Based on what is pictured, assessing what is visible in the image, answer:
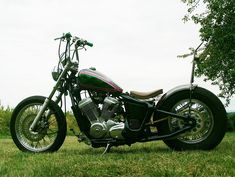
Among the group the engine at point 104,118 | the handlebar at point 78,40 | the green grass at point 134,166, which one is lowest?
the green grass at point 134,166

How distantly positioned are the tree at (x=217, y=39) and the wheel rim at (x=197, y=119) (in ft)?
48.1

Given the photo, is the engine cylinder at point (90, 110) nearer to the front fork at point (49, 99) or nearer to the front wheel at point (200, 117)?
the front fork at point (49, 99)

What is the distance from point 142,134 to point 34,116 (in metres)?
1.95

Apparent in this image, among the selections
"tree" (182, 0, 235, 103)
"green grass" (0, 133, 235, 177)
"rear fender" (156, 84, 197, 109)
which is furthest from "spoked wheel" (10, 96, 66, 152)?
"tree" (182, 0, 235, 103)

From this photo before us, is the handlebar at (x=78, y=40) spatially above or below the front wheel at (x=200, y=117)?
above

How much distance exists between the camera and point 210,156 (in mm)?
6648

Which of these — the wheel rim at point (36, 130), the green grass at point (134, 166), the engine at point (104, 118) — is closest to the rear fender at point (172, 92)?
the engine at point (104, 118)

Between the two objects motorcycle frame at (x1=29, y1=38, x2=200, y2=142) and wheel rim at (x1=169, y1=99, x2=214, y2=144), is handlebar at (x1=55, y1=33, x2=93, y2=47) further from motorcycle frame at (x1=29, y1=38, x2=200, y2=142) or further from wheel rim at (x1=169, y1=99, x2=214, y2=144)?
wheel rim at (x1=169, y1=99, x2=214, y2=144)

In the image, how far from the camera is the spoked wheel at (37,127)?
318 inches

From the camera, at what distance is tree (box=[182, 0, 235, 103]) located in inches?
866

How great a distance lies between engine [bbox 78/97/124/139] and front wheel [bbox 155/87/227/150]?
26.6 inches

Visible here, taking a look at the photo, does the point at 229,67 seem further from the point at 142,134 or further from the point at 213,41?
the point at 142,134

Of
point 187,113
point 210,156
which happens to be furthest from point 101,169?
point 187,113

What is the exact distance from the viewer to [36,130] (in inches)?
324
